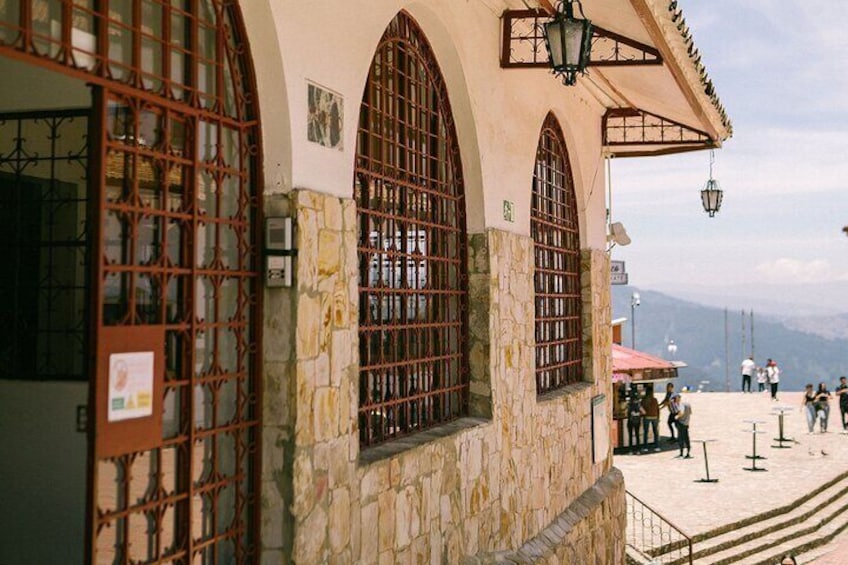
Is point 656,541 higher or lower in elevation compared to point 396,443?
lower

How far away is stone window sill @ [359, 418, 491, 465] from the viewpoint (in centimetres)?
622

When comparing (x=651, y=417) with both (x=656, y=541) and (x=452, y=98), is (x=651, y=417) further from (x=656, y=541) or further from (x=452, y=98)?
(x=452, y=98)

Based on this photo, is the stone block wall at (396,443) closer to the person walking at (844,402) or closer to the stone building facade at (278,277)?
the stone building facade at (278,277)

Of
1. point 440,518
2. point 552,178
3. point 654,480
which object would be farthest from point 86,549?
point 654,480

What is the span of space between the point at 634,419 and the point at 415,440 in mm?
16856

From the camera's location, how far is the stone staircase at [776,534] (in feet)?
49.7

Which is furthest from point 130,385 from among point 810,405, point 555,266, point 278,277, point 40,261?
point 810,405

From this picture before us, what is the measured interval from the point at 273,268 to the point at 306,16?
1.46m

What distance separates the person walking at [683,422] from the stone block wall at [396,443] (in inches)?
427

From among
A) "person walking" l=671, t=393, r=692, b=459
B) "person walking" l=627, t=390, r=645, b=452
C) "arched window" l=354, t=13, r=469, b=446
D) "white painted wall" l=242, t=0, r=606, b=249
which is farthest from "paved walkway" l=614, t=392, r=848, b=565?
"arched window" l=354, t=13, r=469, b=446

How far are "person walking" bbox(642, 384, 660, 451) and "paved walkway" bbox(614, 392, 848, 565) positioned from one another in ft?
1.25

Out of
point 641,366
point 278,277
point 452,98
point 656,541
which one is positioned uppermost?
point 452,98

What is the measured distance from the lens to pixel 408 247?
23.6 feet

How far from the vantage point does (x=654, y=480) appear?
1955cm
